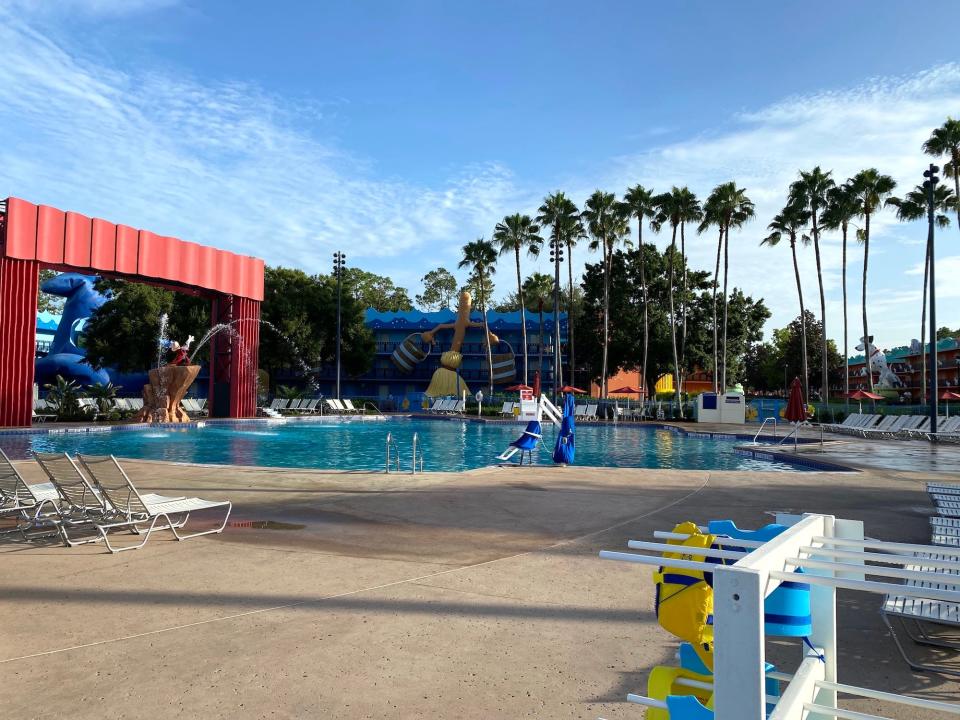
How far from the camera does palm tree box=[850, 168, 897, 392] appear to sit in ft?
117

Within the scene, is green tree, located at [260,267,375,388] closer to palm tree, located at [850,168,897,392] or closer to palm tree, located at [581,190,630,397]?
palm tree, located at [581,190,630,397]

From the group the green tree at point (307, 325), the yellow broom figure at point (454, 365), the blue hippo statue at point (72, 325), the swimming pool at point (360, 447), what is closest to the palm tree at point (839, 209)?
the swimming pool at point (360, 447)

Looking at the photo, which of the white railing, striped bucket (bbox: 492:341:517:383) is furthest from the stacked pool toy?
striped bucket (bbox: 492:341:517:383)

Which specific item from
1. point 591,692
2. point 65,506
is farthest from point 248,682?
point 65,506

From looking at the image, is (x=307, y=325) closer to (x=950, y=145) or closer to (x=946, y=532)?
(x=950, y=145)

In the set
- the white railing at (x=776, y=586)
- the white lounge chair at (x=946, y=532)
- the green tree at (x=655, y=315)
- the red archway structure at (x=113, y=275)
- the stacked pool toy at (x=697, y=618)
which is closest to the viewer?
the white railing at (x=776, y=586)

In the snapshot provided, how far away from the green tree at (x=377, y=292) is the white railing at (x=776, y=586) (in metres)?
66.2

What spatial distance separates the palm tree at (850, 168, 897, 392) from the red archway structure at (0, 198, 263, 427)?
3248 cm

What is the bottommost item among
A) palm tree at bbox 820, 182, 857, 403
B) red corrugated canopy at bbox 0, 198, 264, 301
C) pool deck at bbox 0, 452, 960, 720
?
pool deck at bbox 0, 452, 960, 720

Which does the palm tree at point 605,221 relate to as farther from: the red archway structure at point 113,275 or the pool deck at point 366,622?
the pool deck at point 366,622

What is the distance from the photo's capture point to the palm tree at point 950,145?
3159 cm

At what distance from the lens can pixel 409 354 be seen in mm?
54938

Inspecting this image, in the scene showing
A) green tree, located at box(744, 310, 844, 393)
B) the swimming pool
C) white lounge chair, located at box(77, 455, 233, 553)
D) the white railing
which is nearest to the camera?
the white railing

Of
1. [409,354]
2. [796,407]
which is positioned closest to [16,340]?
[796,407]
